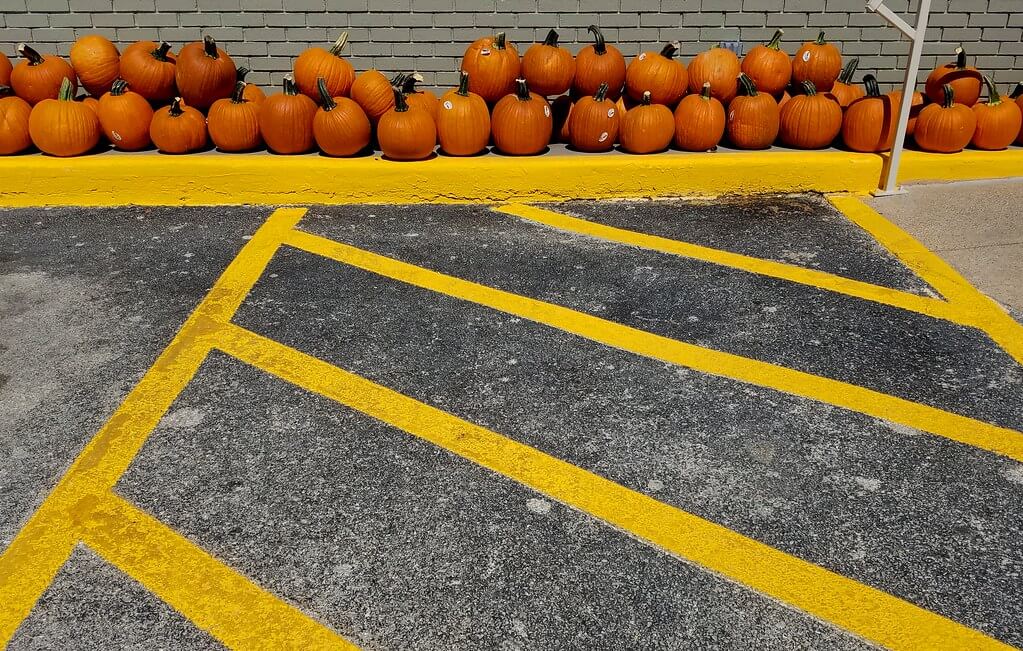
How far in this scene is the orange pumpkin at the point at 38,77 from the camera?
20.5 ft

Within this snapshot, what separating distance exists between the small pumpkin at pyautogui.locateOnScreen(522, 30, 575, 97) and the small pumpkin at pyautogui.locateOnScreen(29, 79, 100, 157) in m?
3.25

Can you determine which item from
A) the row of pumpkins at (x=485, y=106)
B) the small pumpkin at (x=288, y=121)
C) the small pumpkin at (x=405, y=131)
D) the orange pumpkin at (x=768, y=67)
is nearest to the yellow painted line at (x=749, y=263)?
the small pumpkin at (x=405, y=131)

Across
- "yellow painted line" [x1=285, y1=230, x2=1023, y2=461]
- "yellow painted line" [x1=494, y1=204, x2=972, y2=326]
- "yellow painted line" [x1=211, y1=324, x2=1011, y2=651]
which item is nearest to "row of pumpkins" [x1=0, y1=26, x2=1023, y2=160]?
"yellow painted line" [x1=494, y1=204, x2=972, y2=326]

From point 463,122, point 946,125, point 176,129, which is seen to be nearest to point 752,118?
point 946,125

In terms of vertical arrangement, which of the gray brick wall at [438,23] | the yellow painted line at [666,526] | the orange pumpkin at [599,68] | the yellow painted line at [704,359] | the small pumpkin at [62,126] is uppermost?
the gray brick wall at [438,23]

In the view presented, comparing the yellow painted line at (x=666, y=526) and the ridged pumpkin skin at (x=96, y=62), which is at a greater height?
the ridged pumpkin skin at (x=96, y=62)

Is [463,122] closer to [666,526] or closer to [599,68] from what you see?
[599,68]

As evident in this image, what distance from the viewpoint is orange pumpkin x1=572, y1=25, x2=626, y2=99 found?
6.27 metres

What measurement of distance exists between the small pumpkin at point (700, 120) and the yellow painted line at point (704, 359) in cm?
254

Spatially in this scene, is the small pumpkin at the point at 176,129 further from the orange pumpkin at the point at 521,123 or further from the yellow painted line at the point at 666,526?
the yellow painted line at the point at 666,526

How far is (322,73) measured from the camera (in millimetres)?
6176

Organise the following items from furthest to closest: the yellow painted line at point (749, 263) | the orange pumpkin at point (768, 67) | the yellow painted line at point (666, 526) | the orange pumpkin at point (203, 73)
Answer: the orange pumpkin at point (768, 67) < the orange pumpkin at point (203, 73) < the yellow painted line at point (749, 263) < the yellow painted line at point (666, 526)

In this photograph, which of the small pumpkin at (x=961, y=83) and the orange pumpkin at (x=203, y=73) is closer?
the orange pumpkin at (x=203, y=73)

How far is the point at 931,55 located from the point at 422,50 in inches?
177
